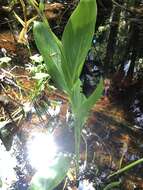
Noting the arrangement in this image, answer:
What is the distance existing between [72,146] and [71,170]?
13cm

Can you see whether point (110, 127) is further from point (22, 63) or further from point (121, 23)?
point (121, 23)

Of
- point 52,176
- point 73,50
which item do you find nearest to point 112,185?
point 52,176

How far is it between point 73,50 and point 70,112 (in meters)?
0.56

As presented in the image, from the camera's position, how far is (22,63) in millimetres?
2221

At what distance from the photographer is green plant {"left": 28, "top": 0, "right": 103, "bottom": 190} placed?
4.03 feet

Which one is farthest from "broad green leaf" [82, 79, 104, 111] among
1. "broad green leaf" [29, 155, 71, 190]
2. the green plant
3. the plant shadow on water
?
the plant shadow on water

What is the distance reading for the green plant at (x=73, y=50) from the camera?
4.03 feet

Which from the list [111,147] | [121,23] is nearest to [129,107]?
[111,147]

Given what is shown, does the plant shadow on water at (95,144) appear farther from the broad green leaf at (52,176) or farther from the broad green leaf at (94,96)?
the broad green leaf at (94,96)

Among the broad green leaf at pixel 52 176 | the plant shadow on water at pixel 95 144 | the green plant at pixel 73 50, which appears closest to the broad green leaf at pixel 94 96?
the green plant at pixel 73 50

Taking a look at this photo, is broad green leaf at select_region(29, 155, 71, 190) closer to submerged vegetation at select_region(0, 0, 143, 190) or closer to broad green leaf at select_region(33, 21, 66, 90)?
submerged vegetation at select_region(0, 0, 143, 190)

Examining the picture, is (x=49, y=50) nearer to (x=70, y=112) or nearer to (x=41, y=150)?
(x=41, y=150)

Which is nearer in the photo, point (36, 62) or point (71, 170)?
point (71, 170)

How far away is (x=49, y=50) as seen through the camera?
4.49 ft
